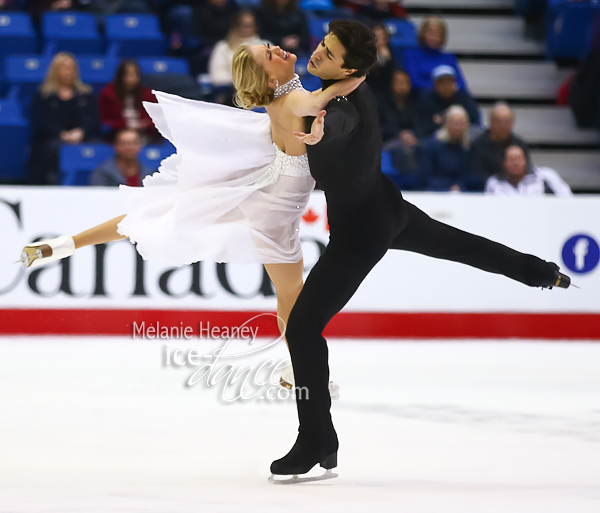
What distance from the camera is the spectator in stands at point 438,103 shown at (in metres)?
7.61

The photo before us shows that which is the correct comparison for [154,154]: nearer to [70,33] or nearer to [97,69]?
[97,69]

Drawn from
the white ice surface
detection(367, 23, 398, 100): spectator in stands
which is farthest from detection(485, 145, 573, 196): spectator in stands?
the white ice surface

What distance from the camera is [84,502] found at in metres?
2.53

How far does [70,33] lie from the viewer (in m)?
8.01

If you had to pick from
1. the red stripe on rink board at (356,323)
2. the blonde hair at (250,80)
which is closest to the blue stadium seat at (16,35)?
the red stripe on rink board at (356,323)

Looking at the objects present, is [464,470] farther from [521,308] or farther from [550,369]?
[521,308]

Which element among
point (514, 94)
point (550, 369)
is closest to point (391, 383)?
point (550, 369)

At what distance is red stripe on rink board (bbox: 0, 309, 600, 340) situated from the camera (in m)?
6.00

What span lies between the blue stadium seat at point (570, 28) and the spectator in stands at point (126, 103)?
14.6ft

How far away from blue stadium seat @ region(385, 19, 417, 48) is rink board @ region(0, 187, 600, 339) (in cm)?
300

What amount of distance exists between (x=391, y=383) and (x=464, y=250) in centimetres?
182

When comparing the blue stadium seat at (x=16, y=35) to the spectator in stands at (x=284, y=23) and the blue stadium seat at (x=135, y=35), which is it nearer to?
the blue stadium seat at (x=135, y=35)

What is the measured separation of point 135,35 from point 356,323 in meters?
3.56

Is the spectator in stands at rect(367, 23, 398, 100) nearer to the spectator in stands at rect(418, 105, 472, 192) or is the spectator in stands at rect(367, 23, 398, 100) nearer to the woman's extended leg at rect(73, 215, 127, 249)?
the spectator in stands at rect(418, 105, 472, 192)
